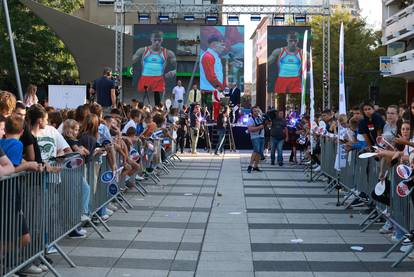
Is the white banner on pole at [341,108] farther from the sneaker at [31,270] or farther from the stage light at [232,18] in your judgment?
the stage light at [232,18]

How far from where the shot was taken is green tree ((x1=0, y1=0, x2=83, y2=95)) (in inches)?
1458

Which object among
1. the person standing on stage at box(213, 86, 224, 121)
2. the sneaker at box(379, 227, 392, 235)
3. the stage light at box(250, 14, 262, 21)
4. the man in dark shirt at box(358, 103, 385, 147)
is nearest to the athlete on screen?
the stage light at box(250, 14, 262, 21)

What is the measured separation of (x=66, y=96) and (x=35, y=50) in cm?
1941

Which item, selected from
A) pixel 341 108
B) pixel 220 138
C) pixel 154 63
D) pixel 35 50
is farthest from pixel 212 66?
pixel 341 108

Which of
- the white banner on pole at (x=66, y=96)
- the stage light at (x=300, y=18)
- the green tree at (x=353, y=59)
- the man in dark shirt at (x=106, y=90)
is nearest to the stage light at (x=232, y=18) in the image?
the stage light at (x=300, y=18)

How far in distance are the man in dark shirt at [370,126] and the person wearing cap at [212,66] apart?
22237mm

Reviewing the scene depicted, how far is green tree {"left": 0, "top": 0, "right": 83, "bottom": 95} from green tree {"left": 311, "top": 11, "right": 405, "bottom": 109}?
2571 centimetres

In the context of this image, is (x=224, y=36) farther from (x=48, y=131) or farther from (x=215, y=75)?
(x=48, y=131)

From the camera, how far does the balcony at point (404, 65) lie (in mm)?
46312

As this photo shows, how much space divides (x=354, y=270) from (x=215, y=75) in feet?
88.8

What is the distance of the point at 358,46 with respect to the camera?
58969 mm

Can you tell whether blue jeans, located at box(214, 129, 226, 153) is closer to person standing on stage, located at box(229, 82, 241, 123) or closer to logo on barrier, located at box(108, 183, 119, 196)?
person standing on stage, located at box(229, 82, 241, 123)

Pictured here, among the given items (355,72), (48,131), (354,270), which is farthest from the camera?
(355,72)

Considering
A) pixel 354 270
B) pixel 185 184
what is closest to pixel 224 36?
pixel 185 184
